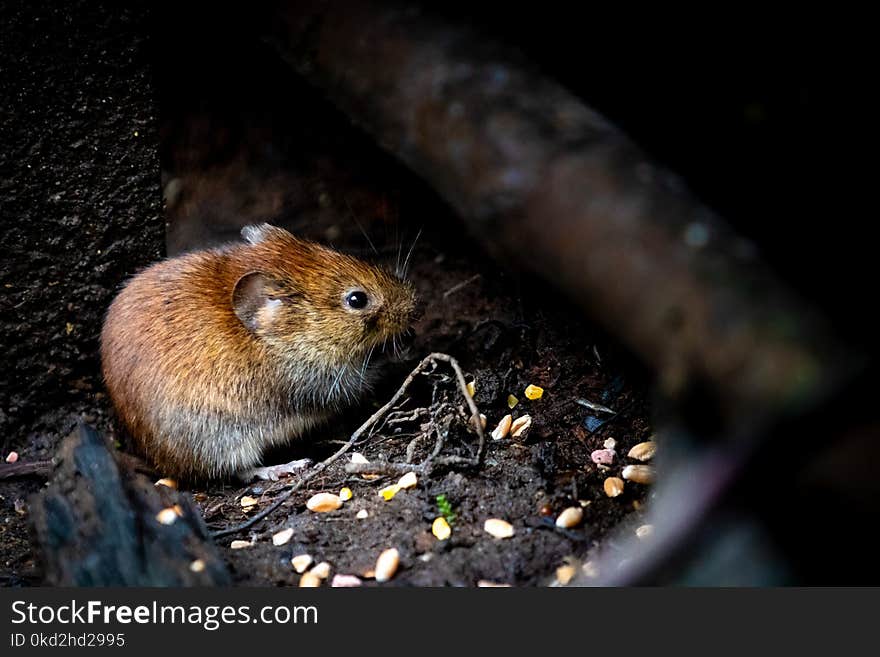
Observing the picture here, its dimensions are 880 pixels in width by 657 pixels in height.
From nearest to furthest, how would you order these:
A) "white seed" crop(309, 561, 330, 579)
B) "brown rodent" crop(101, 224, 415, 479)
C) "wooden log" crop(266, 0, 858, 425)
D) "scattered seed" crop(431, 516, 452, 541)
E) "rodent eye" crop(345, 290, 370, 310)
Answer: "wooden log" crop(266, 0, 858, 425), "white seed" crop(309, 561, 330, 579), "scattered seed" crop(431, 516, 452, 541), "brown rodent" crop(101, 224, 415, 479), "rodent eye" crop(345, 290, 370, 310)

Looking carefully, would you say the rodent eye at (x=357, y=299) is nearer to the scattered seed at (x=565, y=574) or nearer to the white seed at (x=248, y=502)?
the white seed at (x=248, y=502)

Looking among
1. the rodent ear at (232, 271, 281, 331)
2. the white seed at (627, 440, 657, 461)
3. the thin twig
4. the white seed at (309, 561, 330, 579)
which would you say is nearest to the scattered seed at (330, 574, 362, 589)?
the white seed at (309, 561, 330, 579)

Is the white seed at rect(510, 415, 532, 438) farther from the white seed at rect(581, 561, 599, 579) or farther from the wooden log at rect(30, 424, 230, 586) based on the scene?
the wooden log at rect(30, 424, 230, 586)

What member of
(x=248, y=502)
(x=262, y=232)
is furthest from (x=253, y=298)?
(x=248, y=502)

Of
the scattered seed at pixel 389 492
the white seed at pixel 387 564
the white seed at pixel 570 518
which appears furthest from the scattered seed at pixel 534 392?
the white seed at pixel 387 564

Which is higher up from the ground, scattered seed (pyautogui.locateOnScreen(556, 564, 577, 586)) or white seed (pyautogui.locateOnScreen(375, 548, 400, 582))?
scattered seed (pyautogui.locateOnScreen(556, 564, 577, 586))

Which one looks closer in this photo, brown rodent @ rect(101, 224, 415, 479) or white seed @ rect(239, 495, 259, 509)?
white seed @ rect(239, 495, 259, 509)

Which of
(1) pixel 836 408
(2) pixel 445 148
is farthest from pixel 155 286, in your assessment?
(1) pixel 836 408

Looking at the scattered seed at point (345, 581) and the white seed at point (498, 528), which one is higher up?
the white seed at point (498, 528)
